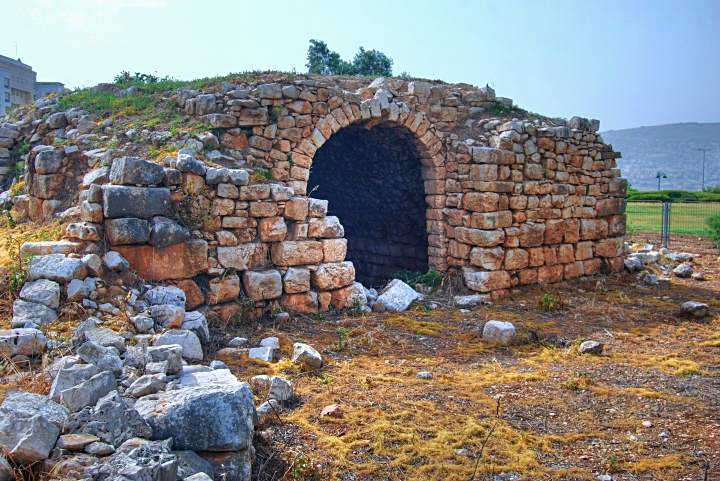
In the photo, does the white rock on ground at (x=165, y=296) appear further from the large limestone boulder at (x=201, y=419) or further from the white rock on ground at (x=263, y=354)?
the large limestone boulder at (x=201, y=419)

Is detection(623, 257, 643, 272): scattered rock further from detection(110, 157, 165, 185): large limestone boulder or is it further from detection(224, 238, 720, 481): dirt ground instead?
detection(110, 157, 165, 185): large limestone boulder

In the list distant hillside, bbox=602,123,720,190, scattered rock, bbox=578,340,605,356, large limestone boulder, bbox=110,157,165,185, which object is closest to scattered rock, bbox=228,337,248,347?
large limestone boulder, bbox=110,157,165,185

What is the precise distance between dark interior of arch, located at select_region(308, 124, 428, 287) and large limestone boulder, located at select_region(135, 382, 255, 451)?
686 centimetres

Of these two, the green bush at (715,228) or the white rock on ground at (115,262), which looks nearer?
the white rock on ground at (115,262)

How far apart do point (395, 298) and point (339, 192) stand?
185 inches

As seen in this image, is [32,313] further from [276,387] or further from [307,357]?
[307,357]

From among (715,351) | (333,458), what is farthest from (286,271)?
(715,351)

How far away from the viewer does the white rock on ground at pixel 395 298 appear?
28.1ft

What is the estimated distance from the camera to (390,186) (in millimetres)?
11484

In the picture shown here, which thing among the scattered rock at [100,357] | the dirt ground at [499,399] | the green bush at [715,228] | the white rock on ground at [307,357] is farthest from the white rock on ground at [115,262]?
the green bush at [715,228]

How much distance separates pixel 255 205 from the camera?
7605mm

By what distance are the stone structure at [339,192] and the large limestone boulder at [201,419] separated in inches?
132

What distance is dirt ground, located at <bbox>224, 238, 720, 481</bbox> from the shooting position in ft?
13.7

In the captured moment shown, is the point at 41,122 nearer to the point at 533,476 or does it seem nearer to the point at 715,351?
the point at 533,476
